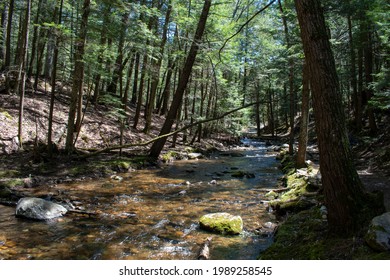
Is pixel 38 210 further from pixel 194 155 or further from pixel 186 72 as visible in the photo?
pixel 194 155

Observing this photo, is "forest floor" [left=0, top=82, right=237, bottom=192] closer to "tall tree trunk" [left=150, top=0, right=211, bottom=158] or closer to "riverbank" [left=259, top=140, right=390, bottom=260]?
"tall tree trunk" [left=150, top=0, right=211, bottom=158]

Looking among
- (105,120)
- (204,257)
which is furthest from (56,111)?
(204,257)

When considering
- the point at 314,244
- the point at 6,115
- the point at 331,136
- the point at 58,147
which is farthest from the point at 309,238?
the point at 6,115

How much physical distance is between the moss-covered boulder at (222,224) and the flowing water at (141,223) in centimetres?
16

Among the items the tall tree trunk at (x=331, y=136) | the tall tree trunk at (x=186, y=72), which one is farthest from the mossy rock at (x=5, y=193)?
the tall tree trunk at (x=331, y=136)

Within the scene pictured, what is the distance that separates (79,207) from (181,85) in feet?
25.2

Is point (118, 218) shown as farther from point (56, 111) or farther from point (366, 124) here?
point (366, 124)

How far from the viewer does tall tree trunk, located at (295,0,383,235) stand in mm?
4035

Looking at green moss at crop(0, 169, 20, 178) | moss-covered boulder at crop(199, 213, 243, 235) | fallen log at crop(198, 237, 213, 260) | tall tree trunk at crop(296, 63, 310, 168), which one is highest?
tall tree trunk at crop(296, 63, 310, 168)

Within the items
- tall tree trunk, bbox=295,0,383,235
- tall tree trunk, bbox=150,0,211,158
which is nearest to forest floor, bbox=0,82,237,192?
tall tree trunk, bbox=150,0,211,158

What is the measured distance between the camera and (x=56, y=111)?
16234 millimetres

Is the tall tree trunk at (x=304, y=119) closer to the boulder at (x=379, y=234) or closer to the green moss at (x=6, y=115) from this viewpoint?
the boulder at (x=379, y=234)

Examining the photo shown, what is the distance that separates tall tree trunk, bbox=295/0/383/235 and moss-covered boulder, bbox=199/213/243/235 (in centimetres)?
238

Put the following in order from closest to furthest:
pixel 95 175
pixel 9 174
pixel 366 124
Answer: pixel 9 174
pixel 95 175
pixel 366 124
